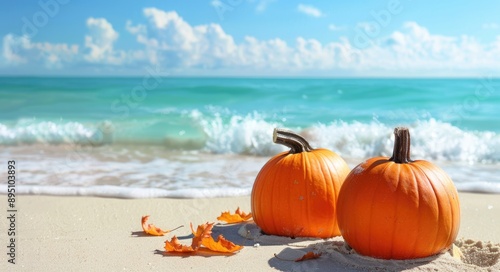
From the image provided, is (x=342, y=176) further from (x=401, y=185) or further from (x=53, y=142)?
(x=53, y=142)

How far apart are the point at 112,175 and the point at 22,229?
110 inches

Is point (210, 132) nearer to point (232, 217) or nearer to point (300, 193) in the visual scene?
point (232, 217)

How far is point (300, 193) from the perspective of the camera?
3.80 meters

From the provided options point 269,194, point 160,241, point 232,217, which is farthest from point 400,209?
point 160,241

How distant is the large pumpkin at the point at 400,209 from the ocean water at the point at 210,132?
2.62m

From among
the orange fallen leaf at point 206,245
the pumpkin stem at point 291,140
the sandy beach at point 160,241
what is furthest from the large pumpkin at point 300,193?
the orange fallen leaf at point 206,245

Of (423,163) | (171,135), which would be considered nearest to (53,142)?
(171,135)

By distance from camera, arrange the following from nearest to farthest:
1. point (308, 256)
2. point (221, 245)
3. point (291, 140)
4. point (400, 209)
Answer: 1. point (400, 209)
2. point (308, 256)
3. point (221, 245)
4. point (291, 140)

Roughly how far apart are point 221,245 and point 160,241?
0.64 m

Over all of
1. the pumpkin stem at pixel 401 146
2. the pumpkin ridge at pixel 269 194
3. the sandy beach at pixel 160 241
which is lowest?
the sandy beach at pixel 160 241

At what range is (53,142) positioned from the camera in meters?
11.7

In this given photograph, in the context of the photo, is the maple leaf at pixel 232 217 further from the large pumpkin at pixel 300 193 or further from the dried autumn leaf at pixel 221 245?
the dried autumn leaf at pixel 221 245

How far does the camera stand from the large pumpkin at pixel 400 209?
3.25 meters

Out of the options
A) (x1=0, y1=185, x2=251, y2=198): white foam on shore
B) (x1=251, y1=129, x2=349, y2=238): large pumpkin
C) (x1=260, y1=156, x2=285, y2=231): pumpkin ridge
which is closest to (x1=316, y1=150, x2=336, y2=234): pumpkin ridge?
(x1=251, y1=129, x2=349, y2=238): large pumpkin
